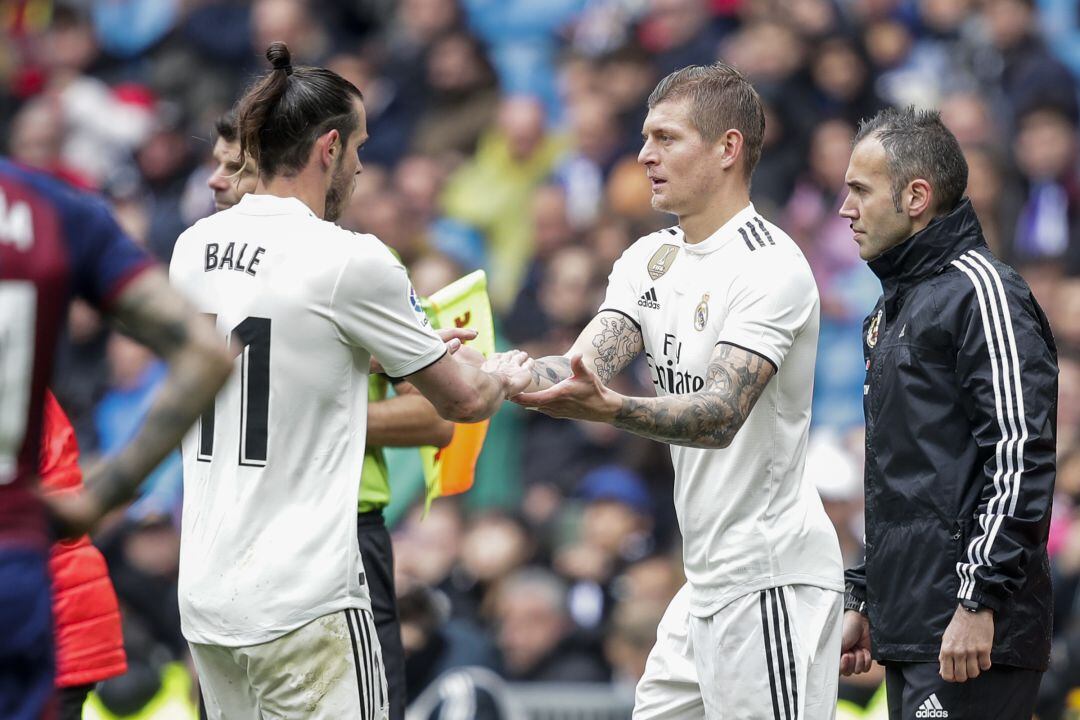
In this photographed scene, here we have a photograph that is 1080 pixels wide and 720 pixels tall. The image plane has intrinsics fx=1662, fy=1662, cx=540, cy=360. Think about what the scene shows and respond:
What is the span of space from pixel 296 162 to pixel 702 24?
7651 millimetres

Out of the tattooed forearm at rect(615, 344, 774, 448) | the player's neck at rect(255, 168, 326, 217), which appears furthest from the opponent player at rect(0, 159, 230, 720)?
the tattooed forearm at rect(615, 344, 774, 448)

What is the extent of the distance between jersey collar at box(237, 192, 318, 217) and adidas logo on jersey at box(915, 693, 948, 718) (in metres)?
2.40

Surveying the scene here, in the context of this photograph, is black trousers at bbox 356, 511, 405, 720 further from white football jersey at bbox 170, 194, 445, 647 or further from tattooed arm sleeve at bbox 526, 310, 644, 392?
white football jersey at bbox 170, 194, 445, 647

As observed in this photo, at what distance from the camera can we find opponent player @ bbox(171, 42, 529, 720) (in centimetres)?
469

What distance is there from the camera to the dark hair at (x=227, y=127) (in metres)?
6.23

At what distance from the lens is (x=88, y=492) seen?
354 centimetres

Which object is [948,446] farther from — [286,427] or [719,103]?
[286,427]

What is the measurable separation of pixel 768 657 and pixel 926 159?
169 cm

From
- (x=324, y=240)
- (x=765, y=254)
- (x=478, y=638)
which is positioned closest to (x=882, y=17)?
(x=478, y=638)

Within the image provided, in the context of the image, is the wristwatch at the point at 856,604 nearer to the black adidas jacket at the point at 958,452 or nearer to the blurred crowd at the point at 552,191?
the black adidas jacket at the point at 958,452

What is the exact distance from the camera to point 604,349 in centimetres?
559

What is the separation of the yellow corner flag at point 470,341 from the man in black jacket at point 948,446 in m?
1.51

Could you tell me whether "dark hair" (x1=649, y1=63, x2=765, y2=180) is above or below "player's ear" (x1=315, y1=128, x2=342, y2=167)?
above

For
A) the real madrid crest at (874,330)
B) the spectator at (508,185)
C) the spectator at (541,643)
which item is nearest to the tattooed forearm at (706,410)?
the real madrid crest at (874,330)
